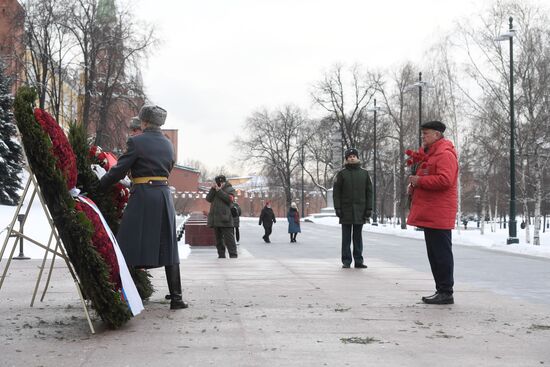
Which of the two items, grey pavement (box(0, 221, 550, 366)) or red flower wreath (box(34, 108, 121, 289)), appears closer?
grey pavement (box(0, 221, 550, 366))

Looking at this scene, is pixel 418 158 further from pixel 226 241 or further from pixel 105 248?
pixel 226 241

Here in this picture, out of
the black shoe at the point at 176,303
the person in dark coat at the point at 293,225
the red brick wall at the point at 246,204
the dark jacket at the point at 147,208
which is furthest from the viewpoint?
the red brick wall at the point at 246,204

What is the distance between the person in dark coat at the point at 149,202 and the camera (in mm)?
6645

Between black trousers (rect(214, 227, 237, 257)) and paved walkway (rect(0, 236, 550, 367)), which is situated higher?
black trousers (rect(214, 227, 237, 257))

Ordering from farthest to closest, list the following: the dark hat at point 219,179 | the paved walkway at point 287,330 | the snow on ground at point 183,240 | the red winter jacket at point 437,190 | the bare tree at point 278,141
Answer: the bare tree at point 278,141 → the snow on ground at point 183,240 → the dark hat at point 219,179 → the red winter jacket at point 437,190 → the paved walkway at point 287,330

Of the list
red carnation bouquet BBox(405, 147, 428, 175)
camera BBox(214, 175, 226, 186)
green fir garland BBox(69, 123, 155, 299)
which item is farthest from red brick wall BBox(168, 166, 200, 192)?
green fir garland BBox(69, 123, 155, 299)

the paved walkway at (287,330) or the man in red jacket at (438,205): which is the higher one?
the man in red jacket at (438,205)

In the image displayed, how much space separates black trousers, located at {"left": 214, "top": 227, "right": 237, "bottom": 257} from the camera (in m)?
16.2

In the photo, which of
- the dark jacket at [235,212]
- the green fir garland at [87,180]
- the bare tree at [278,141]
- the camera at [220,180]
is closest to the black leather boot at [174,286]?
the green fir garland at [87,180]

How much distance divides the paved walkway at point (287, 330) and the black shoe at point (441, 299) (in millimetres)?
111

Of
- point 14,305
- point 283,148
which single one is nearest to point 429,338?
point 14,305

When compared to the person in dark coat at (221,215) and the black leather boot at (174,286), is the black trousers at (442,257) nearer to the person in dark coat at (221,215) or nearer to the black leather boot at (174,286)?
the black leather boot at (174,286)

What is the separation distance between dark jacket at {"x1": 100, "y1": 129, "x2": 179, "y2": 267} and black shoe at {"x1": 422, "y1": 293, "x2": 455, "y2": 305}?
259cm

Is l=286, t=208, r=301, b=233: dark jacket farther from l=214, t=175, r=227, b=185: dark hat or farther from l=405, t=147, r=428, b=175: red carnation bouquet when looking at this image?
l=405, t=147, r=428, b=175: red carnation bouquet
